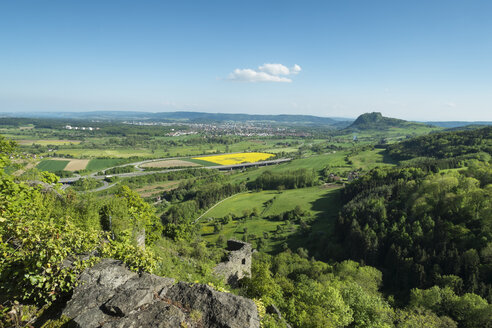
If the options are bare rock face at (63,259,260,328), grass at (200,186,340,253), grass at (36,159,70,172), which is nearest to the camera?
bare rock face at (63,259,260,328)

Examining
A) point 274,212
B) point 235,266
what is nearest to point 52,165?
point 274,212

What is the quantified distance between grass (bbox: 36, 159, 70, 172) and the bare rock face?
625ft

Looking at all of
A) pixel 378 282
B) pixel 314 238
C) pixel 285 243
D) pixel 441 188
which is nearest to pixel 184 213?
pixel 285 243

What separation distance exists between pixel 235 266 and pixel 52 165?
19907 cm

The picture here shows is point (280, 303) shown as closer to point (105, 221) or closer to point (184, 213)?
point (105, 221)

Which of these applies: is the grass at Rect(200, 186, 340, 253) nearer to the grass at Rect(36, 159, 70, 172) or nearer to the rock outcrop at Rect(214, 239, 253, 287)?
the rock outcrop at Rect(214, 239, 253, 287)

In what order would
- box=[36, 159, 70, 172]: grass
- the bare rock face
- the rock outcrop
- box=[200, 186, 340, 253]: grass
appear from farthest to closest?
box=[36, 159, 70, 172]: grass → box=[200, 186, 340, 253]: grass → the rock outcrop → the bare rock face

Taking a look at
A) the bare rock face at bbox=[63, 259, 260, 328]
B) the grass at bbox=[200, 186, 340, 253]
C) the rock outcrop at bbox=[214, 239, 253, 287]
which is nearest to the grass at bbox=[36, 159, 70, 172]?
the grass at bbox=[200, 186, 340, 253]

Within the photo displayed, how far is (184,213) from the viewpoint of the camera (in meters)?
117

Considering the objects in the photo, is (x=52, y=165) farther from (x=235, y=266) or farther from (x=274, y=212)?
(x=235, y=266)

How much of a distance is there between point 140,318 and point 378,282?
6729 centimetres

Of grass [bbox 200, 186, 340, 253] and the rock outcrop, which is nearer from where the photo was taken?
the rock outcrop

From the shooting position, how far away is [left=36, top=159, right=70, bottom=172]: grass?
163 m

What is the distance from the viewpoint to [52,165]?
574 feet
